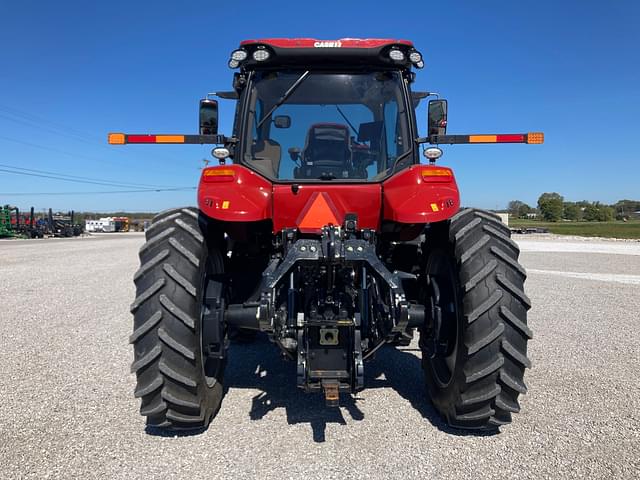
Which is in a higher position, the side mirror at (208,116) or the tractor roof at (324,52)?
the tractor roof at (324,52)

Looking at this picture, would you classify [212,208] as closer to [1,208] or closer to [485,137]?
[485,137]

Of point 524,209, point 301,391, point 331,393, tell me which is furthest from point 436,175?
point 524,209

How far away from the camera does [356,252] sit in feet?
8.43

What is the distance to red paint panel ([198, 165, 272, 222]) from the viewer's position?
105 inches

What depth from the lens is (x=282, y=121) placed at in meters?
3.35

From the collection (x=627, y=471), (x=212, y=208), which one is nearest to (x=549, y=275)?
(x=627, y=471)

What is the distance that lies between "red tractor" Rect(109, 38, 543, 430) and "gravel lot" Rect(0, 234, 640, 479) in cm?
21

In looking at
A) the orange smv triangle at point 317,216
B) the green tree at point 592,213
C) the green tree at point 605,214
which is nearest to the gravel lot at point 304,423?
the orange smv triangle at point 317,216

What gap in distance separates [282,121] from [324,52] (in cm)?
59

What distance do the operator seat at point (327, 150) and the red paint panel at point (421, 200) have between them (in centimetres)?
62

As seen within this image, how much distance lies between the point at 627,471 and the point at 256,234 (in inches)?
106

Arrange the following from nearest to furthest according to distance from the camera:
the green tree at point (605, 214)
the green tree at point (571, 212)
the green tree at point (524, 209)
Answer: the green tree at point (605, 214) → the green tree at point (571, 212) → the green tree at point (524, 209)

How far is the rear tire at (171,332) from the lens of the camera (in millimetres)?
2551

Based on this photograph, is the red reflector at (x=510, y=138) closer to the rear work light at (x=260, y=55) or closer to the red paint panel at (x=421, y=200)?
the red paint panel at (x=421, y=200)
